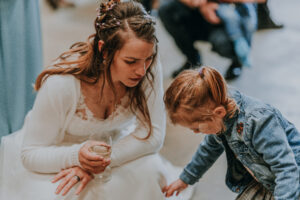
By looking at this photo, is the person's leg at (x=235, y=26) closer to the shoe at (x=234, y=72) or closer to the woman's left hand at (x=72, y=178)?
the shoe at (x=234, y=72)

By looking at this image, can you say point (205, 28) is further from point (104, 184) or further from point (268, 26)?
point (104, 184)

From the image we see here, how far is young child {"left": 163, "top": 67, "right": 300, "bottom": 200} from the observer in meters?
1.11

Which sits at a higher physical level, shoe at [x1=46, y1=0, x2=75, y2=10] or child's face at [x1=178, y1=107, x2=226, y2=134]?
child's face at [x1=178, y1=107, x2=226, y2=134]

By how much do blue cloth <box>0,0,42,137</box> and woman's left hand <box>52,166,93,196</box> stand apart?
59cm

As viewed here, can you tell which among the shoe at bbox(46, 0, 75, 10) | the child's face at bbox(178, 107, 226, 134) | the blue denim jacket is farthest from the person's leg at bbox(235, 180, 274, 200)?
the shoe at bbox(46, 0, 75, 10)

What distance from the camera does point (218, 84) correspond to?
1.15 metres

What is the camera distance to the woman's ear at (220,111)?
1158mm

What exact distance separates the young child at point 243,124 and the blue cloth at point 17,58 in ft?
2.99

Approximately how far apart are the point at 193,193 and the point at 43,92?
0.84m

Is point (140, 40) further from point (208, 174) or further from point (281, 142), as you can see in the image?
point (208, 174)

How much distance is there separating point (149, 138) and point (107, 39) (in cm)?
44

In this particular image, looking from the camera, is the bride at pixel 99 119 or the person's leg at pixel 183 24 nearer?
the bride at pixel 99 119

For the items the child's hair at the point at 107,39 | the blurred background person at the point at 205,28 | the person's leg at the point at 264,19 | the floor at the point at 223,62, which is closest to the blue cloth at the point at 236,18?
the blurred background person at the point at 205,28

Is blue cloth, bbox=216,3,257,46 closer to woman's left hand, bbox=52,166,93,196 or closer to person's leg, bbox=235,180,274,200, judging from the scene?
person's leg, bbox=235,180,274,200
